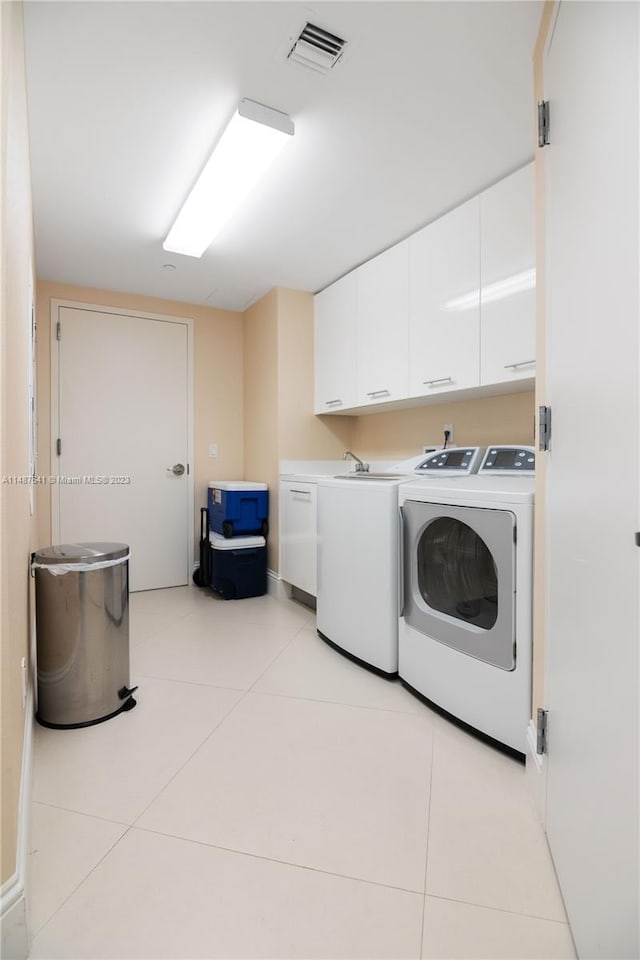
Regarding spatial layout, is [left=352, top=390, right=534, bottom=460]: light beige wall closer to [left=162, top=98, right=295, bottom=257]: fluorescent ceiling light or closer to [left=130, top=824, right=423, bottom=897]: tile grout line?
[left=162, top=98, right=295, bottom=257]: fluorescent ceiling light

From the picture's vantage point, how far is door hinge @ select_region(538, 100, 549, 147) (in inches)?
49.4

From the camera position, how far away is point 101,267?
3.08 m

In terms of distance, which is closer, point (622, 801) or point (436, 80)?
point (622, 801)

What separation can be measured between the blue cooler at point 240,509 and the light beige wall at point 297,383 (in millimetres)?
352

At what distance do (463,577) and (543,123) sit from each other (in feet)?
4.65

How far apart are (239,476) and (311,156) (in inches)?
100

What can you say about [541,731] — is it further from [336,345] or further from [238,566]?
[336,345]

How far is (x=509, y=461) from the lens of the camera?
6.99ft

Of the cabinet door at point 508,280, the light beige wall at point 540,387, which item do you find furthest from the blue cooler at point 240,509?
the light beige wall at point 540,387

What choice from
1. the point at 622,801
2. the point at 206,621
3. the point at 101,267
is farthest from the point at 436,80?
the point at 206,621

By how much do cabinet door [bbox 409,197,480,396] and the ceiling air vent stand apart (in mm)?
967

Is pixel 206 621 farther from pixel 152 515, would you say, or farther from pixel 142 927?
pixel 142 927

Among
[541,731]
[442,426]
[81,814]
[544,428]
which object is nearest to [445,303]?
[442,426]

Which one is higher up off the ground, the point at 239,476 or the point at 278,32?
the point at 278,32
